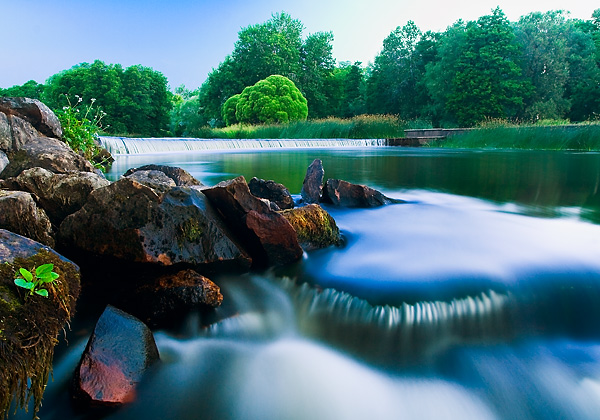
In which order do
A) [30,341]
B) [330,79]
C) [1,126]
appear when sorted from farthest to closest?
1. [330,79]
2. [1,126]
3. [30,341]

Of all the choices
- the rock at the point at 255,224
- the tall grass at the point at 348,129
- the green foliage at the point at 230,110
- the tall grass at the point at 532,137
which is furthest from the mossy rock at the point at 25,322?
the green foliage at the point at 230,110

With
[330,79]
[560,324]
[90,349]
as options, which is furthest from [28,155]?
[330,79]

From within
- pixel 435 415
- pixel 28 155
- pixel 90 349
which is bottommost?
pixel 435 415

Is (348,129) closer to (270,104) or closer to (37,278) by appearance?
(270,104)

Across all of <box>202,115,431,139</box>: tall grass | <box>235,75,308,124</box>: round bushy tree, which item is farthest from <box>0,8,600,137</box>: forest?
<box>202,115,431,139</box>: tall grass

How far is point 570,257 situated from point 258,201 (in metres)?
2.44

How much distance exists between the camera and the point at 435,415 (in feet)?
5.78

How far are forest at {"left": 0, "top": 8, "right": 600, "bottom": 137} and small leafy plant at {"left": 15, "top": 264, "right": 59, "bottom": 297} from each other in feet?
91.7

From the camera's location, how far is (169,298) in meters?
2.23

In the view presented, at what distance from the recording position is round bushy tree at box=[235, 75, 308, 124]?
3322cm

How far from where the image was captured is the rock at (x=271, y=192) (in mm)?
4281

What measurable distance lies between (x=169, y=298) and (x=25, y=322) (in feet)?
2.89

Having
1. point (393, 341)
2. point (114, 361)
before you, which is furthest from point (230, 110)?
point (114, 361)

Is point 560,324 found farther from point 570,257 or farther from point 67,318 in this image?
point 67,318
